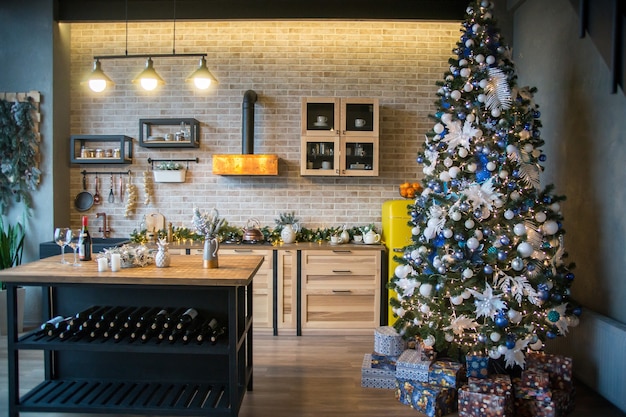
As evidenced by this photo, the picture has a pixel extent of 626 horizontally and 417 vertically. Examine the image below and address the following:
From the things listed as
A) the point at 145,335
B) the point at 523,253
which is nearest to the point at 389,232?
the point at 523,253

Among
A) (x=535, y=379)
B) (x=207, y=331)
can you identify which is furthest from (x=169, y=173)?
(x=535, y=379)

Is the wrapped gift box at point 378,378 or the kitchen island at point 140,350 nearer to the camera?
the kitchen island at point 140,350

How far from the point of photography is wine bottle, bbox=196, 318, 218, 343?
2.73 metres

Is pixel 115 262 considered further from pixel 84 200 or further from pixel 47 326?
pixel 84 200

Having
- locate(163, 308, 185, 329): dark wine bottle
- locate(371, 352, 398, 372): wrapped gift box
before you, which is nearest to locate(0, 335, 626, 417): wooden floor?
locate(371, 352, 398, 372): wrapped gift box

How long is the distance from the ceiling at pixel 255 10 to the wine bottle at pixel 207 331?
11.1 ft

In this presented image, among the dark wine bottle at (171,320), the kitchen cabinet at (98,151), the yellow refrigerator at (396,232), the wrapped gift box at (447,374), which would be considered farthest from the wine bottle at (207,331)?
the kitchen cabinet at (98,151)

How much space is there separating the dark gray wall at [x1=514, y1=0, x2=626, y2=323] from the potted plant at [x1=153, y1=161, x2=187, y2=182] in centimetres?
401

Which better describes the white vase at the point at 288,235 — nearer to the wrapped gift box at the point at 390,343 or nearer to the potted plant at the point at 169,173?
the potted plant at the point at 169,173

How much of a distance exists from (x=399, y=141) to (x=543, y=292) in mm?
2684

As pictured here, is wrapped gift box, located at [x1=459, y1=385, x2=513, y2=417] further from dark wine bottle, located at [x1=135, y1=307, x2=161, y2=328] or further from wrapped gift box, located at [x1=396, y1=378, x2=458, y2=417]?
dark wine bottle, located at [x1=135, y1=307, x2=161, y2=328]

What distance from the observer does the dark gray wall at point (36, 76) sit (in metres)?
4.84

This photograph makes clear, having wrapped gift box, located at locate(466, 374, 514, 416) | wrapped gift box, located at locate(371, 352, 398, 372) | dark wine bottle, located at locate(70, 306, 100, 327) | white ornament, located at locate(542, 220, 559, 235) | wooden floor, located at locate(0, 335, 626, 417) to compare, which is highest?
white ornament, located at locate(542, 220, 559, 235)

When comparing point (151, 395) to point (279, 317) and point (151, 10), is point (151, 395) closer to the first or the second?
point (279, 317)
